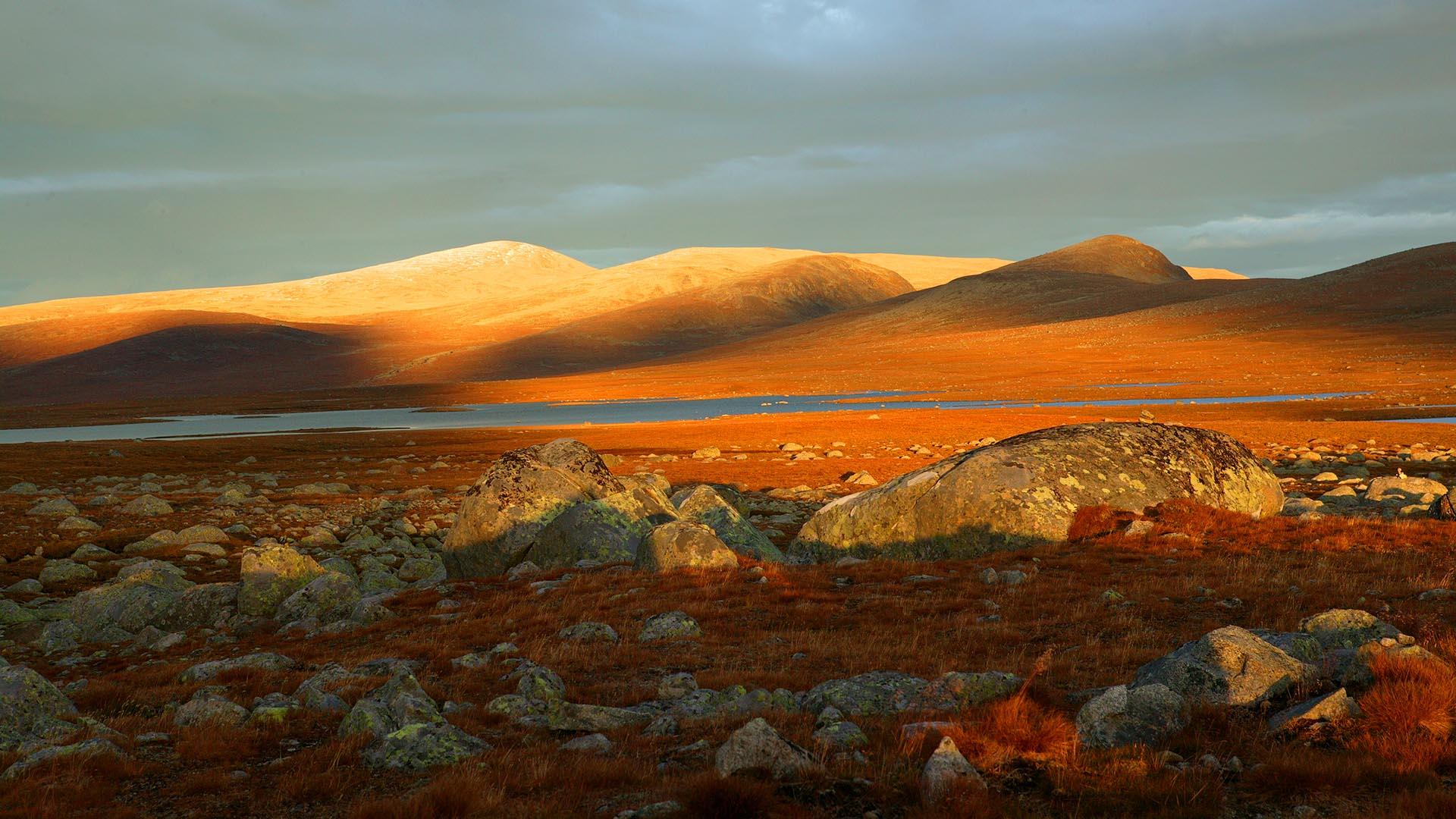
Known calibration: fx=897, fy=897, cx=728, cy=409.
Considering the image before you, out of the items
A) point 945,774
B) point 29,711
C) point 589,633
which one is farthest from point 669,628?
point 29,711

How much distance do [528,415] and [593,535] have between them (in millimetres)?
98868

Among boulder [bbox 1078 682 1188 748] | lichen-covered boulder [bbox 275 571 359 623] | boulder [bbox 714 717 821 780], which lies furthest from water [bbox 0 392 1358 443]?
A: boulder [bbox 714 717 821 780]

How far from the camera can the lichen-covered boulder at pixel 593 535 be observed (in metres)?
21.0

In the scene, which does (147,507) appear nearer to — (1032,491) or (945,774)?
(1032,491)

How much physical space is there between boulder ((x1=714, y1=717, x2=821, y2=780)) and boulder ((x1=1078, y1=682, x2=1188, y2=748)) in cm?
239

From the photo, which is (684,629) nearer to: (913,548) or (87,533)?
(913,548)

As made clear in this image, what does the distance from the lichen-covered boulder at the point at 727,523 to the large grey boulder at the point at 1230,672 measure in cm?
1195

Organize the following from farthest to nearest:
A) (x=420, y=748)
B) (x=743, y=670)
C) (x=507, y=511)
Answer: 1. (x=507, y=511)
2. (x=743, y=670)
3. (x=420, y=748)

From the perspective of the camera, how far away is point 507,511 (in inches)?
869

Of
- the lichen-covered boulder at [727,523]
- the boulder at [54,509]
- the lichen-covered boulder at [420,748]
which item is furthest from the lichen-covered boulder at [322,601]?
the boulder at [54,509]

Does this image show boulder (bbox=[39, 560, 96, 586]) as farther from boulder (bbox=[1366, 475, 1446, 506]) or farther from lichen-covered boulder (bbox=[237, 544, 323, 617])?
boulder (bbox=[1366, 475, 1446, 506])

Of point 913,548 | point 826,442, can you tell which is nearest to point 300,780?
point 913,548

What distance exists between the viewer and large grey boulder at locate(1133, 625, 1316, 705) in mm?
8086

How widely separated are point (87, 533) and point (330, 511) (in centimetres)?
752
